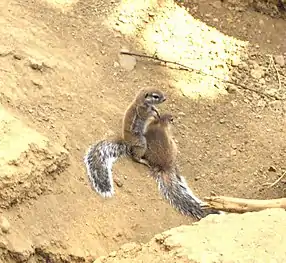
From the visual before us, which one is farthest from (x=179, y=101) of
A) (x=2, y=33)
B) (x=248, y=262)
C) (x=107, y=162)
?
(x=248, y=262)

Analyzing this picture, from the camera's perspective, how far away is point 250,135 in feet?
22.4

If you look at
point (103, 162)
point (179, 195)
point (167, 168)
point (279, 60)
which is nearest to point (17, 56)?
point (103, 162)

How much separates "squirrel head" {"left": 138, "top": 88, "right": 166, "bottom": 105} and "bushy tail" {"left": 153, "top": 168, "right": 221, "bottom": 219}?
60 cm

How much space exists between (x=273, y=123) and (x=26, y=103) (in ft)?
7.76

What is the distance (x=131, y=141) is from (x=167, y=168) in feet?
1.21

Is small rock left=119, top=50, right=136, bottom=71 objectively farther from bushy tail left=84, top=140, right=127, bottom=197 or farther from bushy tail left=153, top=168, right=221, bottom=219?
bushy tail left=153, top=168, right=221, bottom=219

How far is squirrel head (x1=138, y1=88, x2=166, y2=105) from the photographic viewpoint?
6379 mm

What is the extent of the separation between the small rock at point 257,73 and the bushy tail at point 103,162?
189 cm

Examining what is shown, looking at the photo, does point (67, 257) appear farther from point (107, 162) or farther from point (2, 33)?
point (2, 33)

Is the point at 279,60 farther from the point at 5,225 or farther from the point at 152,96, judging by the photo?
the point at 5,225

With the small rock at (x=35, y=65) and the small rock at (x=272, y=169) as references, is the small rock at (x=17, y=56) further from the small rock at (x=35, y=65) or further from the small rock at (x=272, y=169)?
the small rock at (x=272, y=169)

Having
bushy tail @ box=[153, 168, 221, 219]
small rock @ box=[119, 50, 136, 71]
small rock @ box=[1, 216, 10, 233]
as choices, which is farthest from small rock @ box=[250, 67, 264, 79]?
small rock @ box=[1, 216, 10, 233]

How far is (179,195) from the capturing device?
6.00 meters

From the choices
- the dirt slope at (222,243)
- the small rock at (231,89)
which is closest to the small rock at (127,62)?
the small rock at (231,89)
